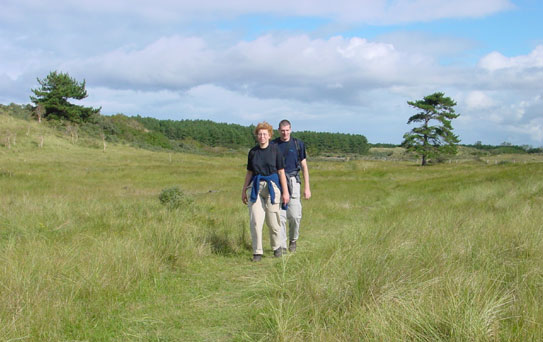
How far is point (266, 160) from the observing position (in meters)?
5.91

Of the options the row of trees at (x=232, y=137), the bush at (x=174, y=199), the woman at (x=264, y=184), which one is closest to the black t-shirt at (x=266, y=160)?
the woman at (x=264, y=184)

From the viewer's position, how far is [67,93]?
55.3m

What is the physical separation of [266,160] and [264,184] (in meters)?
0.36

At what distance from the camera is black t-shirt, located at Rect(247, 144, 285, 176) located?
5.92m

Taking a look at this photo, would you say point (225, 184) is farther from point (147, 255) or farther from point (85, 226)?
point (147, 255)

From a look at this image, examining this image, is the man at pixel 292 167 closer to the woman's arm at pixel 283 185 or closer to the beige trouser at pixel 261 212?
the woman's arm at pixel 283 185

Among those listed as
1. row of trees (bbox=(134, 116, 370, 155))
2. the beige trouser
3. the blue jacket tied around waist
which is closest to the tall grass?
the beige trouser

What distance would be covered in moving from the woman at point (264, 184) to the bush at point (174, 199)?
494 cm

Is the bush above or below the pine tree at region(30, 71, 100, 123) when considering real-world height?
below

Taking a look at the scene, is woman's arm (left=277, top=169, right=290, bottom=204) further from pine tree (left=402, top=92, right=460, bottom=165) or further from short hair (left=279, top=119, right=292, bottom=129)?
pine tree (left=402, top=92, right=460, bottom=165)

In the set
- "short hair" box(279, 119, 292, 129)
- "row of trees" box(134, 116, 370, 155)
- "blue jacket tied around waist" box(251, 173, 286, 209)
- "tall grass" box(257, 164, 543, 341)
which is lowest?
"tall grass" box(257, 164, 543, 341)

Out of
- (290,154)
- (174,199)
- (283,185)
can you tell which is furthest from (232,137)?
(283,185)

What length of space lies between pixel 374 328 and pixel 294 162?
12.9ft

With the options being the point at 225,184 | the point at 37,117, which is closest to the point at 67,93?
the point at 37,117
